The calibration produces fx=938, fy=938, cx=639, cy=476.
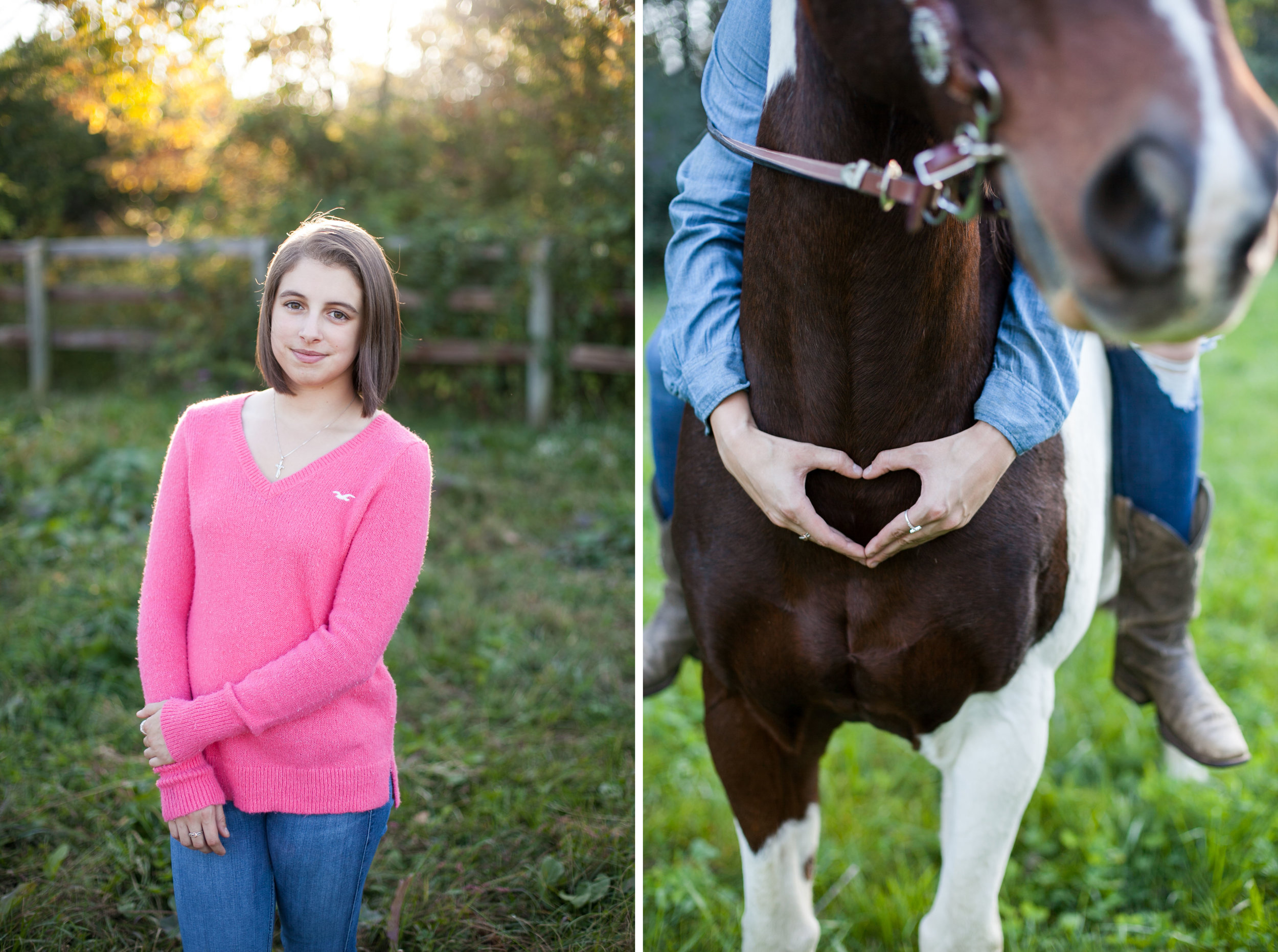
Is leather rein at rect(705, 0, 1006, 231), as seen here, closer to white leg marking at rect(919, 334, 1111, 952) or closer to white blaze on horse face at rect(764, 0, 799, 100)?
white blaze on horse face at rect(764, 0, 799, 100)

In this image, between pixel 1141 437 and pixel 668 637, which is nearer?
pixel 1141 437

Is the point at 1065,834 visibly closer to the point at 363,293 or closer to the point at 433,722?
the point at 433,722

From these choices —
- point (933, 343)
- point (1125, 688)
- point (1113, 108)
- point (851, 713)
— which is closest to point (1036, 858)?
point (1125, 688)

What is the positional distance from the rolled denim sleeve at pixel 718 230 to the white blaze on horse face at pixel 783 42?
0.15 m

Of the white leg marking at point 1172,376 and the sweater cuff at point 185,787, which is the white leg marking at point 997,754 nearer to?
the white leg marking at point 1172,376

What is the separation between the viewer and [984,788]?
1.69 meters

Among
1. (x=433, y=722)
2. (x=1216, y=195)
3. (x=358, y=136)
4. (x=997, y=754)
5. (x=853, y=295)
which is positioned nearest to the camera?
(x=1216, y=195)

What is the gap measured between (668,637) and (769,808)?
2.36ft

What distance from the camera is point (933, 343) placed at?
1347mm

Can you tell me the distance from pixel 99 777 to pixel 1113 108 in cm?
293

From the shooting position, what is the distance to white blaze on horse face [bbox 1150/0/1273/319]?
2.62 feet

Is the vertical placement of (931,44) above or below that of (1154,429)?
above

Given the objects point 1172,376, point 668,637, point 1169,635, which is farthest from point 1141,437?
point 668,637

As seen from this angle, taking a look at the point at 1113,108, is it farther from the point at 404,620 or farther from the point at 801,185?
the point at 404,620
